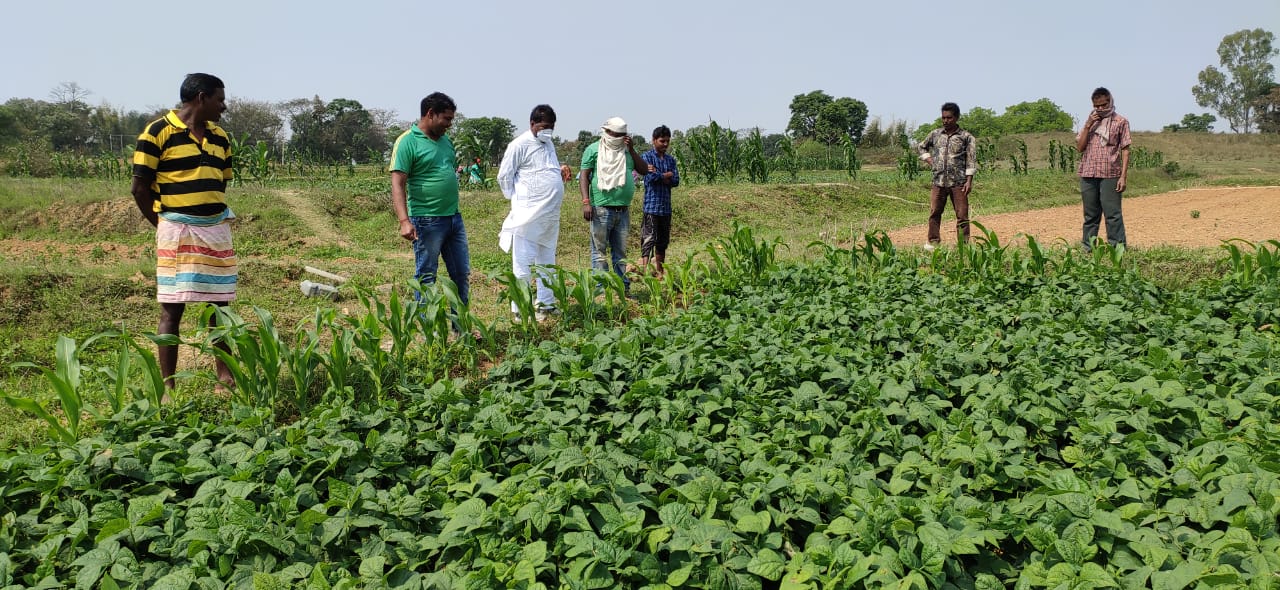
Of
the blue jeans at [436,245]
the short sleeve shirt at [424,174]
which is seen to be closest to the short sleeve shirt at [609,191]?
the blue jeans at [436,245]

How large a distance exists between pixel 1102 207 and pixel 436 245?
5.99 m

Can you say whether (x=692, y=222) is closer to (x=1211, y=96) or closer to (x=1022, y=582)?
(x=1022, y=582)

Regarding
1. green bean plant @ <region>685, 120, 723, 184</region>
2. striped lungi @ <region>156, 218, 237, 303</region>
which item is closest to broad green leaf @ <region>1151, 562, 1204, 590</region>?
striped lungi @ <region>156, 218, 237, 303</region>

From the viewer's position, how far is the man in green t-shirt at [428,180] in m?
4.45

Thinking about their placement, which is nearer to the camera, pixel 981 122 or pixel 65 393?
pixel 65 393

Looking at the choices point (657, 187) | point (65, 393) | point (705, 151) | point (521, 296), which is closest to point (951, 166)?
point (657, 187)

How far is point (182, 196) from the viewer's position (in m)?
3.58

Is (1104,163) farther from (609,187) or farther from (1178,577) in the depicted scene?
(1178,577)

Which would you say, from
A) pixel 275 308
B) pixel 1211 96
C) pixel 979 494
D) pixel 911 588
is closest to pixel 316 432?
pixel 911 588

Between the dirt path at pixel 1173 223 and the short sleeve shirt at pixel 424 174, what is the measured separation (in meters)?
5.26

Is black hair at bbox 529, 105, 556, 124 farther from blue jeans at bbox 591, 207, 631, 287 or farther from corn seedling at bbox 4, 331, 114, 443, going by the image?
corn seedling at bbox 4, 331, 114, 443

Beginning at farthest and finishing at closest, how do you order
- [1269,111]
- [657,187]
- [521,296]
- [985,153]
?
[1269,111]
[985,153]
[657,187]
[521,296]

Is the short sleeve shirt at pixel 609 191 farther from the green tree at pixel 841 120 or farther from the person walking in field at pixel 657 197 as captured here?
the green tree at pixel 841 120

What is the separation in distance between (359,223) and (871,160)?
32.5 metres
